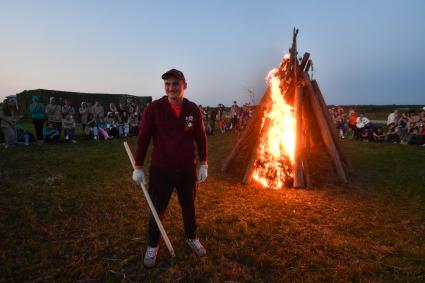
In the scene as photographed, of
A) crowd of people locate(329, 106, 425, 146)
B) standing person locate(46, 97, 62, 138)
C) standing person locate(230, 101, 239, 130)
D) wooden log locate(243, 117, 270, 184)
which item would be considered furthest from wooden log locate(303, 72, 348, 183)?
standing person locate(230, 101, 239, 130)

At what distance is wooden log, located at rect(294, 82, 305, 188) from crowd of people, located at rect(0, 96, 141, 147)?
1126 cm

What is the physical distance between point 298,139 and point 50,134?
1161 cm

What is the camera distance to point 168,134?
141 inches

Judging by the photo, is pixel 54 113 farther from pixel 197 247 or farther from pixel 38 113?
pixel 197 247

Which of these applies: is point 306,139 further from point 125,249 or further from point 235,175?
point 125,249

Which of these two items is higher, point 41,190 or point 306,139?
point 306,139

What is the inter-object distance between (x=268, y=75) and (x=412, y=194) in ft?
15.0

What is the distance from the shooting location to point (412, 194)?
6840mm

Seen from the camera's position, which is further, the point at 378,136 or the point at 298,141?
the point at 378,136

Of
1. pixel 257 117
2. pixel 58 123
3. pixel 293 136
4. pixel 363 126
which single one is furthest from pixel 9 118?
pixel 363 126

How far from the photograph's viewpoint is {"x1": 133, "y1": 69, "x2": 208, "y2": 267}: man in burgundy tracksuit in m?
3.56

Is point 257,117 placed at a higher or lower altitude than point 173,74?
lower

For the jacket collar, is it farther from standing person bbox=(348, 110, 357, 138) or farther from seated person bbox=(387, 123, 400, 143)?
standing person bbox=(348, 110, 357, 138)

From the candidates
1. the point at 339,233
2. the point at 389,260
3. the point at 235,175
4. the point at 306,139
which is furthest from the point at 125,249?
the point at 306,139
